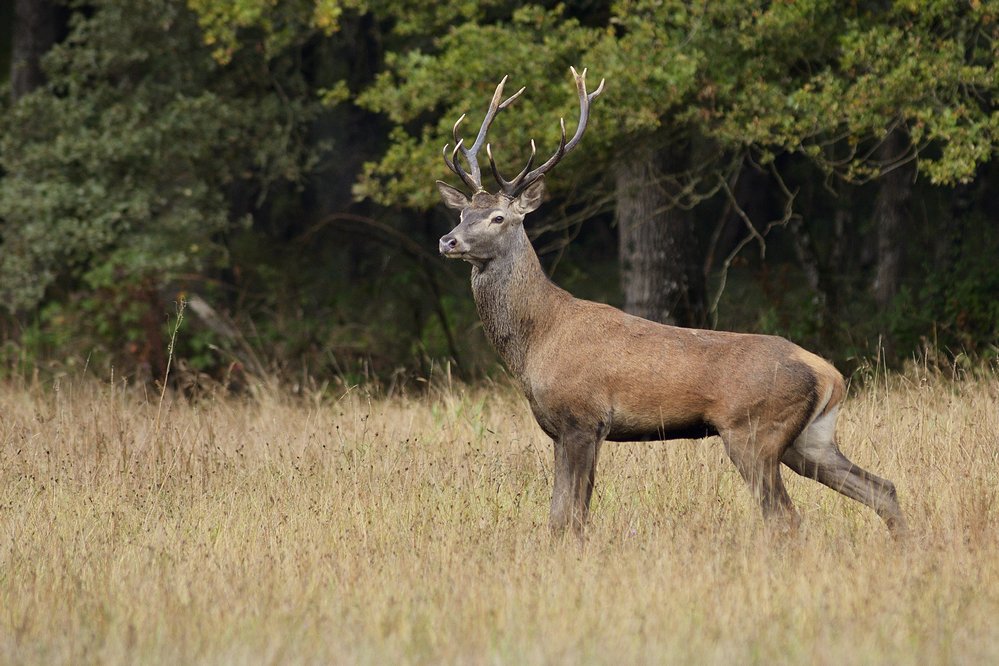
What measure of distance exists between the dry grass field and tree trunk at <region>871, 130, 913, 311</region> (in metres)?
7.08

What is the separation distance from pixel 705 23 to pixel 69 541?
7.10 metres

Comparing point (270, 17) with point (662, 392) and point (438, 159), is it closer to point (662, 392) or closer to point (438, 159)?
point (438, 159)

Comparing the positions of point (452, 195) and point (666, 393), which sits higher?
point (452, 195)

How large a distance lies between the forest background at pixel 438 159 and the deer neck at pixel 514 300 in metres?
3.85

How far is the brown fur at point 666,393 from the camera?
6102 mm

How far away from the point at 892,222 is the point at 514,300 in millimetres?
10823

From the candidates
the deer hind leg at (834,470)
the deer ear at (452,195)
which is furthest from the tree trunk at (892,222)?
the deer hind leg at (834,470)

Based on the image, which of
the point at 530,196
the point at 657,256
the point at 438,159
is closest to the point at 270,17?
the point at 438,159

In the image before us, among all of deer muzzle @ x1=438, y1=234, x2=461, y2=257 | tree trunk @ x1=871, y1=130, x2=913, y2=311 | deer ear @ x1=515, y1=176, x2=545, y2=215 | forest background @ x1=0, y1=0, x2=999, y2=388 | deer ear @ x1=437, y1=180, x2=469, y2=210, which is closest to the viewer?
deer muzzle @ x1=438, y1=234, x2=461, y2=257

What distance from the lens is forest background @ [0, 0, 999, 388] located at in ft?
36.4

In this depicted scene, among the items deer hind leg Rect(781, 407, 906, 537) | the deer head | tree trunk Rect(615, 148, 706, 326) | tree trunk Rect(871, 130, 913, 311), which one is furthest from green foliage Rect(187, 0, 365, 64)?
deer hind leg Rect(781, 407, 906, 537)

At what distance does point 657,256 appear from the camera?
13.3 metres

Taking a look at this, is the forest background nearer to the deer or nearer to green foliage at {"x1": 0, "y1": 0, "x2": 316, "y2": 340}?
green foliage at {"x1": 0, "y1": 0, "x2": 316, "y2": 340}

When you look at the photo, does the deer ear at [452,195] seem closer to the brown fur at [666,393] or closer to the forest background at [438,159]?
the brown fur at [666,393]
